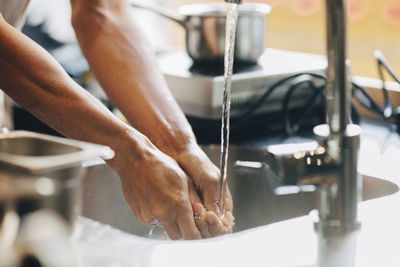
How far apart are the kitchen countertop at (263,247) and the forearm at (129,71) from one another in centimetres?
36

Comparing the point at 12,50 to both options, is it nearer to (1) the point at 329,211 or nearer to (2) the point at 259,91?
(1) the point at 329,211

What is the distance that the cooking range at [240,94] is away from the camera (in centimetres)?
140

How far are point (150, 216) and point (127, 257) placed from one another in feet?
1.09

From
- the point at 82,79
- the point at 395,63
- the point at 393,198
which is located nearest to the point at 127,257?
the point at 393,198

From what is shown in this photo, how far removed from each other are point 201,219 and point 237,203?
31 centimetres

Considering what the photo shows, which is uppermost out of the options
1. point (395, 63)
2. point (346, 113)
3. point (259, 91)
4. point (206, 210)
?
point (346, 113)

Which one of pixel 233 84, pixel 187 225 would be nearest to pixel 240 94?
pixel 233 84

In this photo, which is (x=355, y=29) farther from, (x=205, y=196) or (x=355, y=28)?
(x=205, y=196)

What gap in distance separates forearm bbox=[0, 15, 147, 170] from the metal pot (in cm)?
58

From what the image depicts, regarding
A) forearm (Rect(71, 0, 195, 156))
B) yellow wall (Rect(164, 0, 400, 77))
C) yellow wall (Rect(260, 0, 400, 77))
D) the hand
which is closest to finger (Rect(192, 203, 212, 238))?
the hand

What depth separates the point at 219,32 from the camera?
1463mm

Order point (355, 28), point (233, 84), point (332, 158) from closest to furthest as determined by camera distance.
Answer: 1. point (332, 158)
2. point (233, 84)
3. point (355, 28)

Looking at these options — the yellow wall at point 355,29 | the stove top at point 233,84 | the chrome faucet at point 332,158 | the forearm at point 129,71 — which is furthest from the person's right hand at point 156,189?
the yellow wall at point 355,29

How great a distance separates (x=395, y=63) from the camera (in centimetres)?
515
